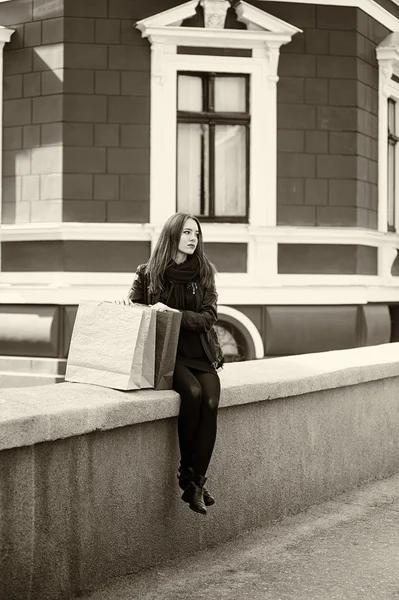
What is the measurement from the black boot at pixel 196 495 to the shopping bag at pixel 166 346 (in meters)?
0.46

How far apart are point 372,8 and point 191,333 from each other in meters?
9.09

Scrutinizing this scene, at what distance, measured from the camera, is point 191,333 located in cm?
516

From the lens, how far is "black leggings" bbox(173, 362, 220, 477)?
15.9ft

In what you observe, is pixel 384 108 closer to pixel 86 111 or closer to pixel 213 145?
pixel 213 145

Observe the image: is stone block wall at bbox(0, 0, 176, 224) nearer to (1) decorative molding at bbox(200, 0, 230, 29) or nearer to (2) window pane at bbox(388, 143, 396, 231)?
(1) decorative molding at bbox(200, 0, 230, 29)

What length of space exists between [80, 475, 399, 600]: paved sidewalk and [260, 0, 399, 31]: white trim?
8124 millimetres

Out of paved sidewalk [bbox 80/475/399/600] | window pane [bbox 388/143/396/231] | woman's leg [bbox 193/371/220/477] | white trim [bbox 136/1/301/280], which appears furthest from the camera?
window pane [bbox 388/143/396/231]

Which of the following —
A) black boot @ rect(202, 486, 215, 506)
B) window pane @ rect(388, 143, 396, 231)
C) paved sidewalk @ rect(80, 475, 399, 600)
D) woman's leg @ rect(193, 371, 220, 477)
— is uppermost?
window pane @ rect(388, 143, 396, 231)

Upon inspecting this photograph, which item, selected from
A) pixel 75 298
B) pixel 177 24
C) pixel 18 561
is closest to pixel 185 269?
pixel 18 561

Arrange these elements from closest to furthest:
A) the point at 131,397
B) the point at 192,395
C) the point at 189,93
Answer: the point at 131,397 → the point at 192,395 → the point at 189,93

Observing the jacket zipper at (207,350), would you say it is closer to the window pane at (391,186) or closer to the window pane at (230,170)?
the window pane at (230,170)

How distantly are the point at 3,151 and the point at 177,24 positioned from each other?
259cm

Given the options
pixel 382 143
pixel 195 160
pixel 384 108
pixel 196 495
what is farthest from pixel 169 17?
pixel 196 495

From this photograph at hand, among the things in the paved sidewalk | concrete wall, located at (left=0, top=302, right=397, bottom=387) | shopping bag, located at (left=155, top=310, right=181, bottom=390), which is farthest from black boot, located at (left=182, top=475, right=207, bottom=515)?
concrete wall, located at (left=0, top=302, right=397, bottom=387)
